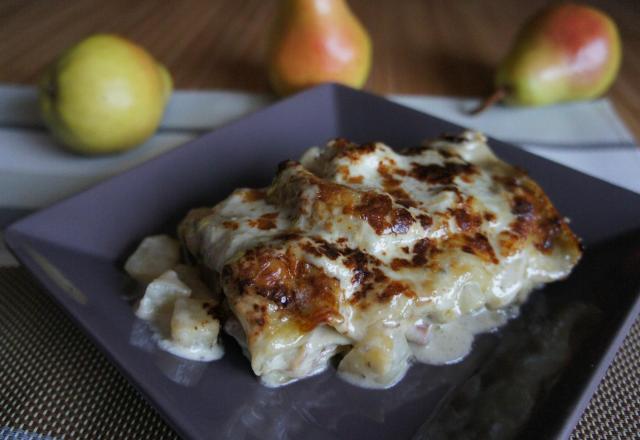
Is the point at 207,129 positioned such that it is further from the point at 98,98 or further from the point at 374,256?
the point at 374,256

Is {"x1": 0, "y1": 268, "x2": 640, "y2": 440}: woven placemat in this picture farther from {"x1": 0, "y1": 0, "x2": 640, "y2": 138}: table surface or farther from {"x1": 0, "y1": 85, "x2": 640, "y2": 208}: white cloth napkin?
{"x1": 0, "y1": 0, "x2": 640, "y2": 138}: table surface

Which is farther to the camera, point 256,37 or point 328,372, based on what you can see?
point 256,37

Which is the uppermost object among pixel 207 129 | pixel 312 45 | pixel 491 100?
pixel 312 45

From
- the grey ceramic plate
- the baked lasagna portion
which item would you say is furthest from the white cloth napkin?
the baked lasagna portion

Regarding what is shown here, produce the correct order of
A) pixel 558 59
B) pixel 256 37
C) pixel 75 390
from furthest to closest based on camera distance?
pixel 256 37 < pixel 558 59 < pixel 75 390

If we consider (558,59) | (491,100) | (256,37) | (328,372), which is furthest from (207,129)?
(558,59)

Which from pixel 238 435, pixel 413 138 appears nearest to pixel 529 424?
pixel 238 435

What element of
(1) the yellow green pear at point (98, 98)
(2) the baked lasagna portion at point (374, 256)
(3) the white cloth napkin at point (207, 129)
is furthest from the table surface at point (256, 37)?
(2) the baked lasagna portion at point (374, 256)

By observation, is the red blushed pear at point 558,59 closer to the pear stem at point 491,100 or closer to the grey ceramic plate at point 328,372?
the pear stem at point 491,100
